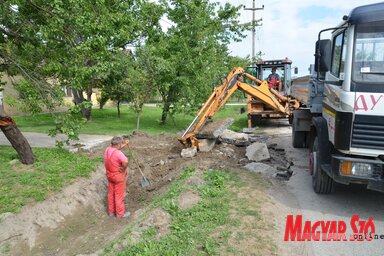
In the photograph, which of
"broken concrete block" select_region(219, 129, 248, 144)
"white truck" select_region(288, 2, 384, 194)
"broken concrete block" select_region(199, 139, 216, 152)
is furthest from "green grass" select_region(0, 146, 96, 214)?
"white truck" select_region(288, 2, 384, 194)

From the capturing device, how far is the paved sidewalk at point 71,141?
10.9 metres

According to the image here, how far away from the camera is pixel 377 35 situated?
17.0 ft

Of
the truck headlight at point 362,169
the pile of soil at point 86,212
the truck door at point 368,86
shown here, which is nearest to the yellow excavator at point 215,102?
the pile of soil at point 86,212

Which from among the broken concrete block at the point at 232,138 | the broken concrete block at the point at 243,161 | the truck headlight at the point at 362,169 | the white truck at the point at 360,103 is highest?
the white truck at the point at 360,103

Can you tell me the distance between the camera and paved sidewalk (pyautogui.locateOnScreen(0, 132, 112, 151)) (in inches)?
430

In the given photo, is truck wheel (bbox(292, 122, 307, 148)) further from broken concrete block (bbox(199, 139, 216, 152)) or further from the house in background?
the house in background

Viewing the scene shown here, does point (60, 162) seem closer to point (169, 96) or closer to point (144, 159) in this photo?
point (144, 159)

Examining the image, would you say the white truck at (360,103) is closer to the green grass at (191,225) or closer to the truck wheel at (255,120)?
the green grass at (191,225)

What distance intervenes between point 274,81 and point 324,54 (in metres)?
11.4

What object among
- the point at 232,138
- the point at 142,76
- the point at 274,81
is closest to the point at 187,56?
the point at 142,76

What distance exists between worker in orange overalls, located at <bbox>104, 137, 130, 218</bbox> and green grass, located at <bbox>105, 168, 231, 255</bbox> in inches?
44.3

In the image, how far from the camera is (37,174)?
24.4 ft

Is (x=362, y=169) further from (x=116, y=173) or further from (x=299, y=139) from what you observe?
(x=299, y=139)

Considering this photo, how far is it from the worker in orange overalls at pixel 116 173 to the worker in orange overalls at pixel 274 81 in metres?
11.9
